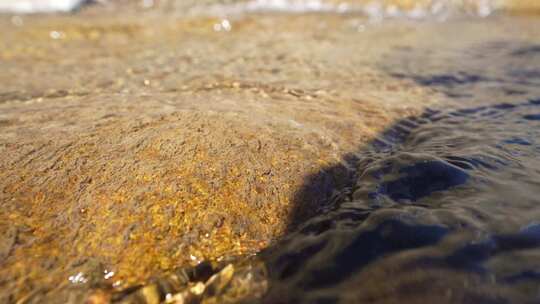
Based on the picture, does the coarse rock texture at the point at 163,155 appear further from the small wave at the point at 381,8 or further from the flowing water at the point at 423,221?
the small wave at the point at 381,8

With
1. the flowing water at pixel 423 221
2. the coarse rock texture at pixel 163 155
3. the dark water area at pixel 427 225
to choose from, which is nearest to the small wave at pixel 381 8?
the coarse rock texture at pixel 163 155

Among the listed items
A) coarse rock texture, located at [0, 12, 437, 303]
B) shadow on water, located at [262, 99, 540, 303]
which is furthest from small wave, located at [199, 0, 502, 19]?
shadow on water, located at [262, 99, 540, 303]

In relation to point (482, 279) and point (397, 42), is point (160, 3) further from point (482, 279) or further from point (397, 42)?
point (482, 279)

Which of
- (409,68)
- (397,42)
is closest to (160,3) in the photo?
(397,42)

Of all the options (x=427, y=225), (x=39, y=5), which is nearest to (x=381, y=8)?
(x=39, y=5)

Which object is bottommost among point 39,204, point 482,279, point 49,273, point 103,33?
point 482,279

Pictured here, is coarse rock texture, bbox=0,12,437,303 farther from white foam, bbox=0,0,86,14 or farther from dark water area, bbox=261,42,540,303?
white foam, bbox=0,0,86,14
